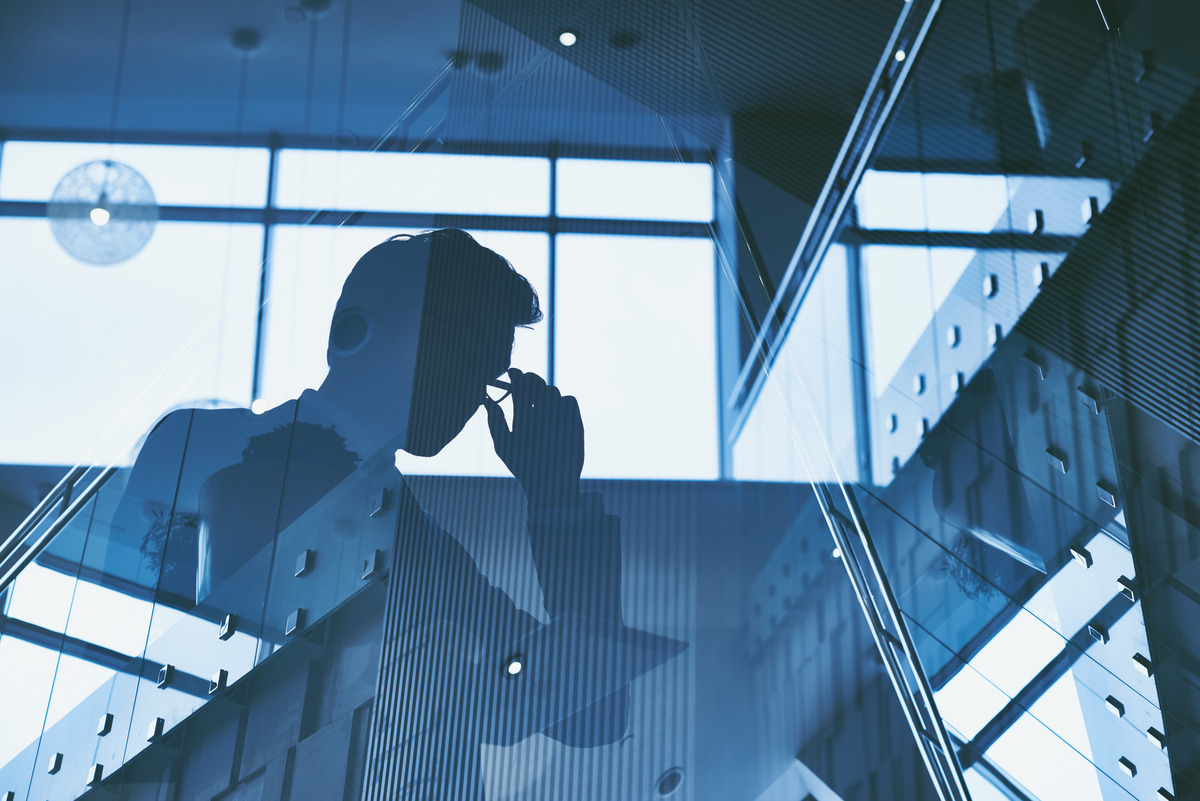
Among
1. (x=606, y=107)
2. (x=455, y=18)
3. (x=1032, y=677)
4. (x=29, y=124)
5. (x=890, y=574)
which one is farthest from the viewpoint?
(x=29, y=124)

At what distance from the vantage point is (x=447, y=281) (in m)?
2.42

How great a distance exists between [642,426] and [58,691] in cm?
149

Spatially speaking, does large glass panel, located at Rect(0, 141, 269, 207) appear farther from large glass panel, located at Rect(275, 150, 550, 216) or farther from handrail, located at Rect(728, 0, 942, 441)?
handrail, located at Rect(728, 0, 942, 441)

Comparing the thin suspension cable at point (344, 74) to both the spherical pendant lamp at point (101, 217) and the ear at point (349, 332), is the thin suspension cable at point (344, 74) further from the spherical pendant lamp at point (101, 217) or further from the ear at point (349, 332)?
the ear at point (349, 332)

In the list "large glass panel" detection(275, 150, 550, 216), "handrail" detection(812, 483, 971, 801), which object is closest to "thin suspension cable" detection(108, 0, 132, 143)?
"large glass panel" detection(275, 150, 550, 216)

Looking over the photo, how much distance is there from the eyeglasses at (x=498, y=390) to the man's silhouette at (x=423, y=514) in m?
0.01

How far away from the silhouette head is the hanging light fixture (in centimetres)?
110

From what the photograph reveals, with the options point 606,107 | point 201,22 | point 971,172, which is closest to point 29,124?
point 201,22

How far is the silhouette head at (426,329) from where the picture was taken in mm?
2275

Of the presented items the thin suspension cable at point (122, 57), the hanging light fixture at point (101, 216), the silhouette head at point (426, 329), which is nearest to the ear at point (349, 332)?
the silhouette head at point (426, 329)

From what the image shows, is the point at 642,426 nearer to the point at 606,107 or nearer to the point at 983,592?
the point at 983,592

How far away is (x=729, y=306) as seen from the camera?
7.82 ft

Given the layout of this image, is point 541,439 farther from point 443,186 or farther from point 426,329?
point 443,186

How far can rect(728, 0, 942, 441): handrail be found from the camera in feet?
7.48
